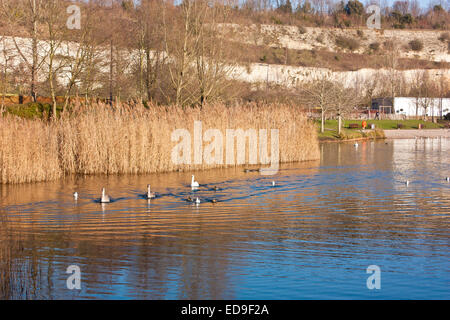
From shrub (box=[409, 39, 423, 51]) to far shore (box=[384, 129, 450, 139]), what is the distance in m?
69.4

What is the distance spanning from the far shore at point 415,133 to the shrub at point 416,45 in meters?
69.4

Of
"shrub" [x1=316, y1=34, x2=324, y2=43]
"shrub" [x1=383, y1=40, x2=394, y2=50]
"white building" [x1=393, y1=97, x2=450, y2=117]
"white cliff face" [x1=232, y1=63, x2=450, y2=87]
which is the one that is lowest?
"white building" [x1=393, y1=97, x2=450, y2=117]

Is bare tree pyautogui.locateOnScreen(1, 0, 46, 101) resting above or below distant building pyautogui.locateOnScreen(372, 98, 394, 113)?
above

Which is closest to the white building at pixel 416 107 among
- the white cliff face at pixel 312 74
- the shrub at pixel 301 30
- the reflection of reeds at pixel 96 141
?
the white cliff face at pixel 312 74

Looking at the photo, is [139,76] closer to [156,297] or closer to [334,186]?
[334,186]

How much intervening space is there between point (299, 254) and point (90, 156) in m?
13.2

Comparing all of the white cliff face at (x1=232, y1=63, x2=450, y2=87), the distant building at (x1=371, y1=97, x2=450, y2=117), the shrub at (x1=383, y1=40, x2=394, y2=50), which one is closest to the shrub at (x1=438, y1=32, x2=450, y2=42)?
the shrub at (x1=383, y1=40, x2=394, y2=50)

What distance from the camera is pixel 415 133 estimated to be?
6281 centimetres

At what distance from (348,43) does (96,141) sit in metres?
116

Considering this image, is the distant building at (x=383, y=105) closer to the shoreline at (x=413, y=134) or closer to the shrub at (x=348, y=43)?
the shoreline at (x=413, y=134)

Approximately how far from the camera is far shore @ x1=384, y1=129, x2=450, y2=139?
58.4 metres

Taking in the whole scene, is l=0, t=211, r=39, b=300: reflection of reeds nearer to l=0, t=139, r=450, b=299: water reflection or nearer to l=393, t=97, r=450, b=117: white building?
l=0, t=139, r=450, b=299: water reflection

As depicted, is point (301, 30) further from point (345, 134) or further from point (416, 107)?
point (345, 134)
